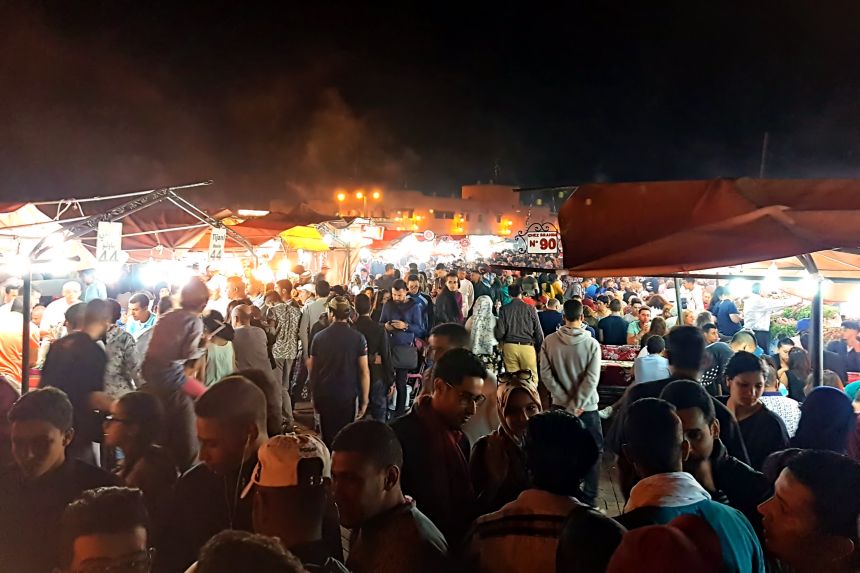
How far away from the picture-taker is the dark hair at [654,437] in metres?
2.60

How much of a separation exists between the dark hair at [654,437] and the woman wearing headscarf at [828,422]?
1544mm

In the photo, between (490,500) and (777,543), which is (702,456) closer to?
(777,543)

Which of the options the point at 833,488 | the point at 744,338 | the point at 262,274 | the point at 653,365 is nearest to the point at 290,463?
the point at 833,488

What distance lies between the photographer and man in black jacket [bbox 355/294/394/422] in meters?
7.41

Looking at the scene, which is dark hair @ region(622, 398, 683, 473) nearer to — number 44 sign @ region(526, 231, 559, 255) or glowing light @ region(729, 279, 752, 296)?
number 44 sign @ region(526, 231, 559, 255)

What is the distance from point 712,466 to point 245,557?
2595 millimetres

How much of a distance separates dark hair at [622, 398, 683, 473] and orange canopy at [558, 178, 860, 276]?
2.84 feet

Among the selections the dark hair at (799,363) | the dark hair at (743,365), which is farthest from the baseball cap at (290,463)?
the dark hair at (799,363)

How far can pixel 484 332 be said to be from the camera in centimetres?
917

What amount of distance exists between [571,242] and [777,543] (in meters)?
1.69

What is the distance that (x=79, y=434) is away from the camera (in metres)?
4.68

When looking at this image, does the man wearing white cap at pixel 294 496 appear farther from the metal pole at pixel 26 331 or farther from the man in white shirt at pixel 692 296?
the man in white shirt at pixel 692 296

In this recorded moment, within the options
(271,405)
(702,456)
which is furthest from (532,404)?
(271,405)

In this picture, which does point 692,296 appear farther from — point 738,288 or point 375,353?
point 375,353
